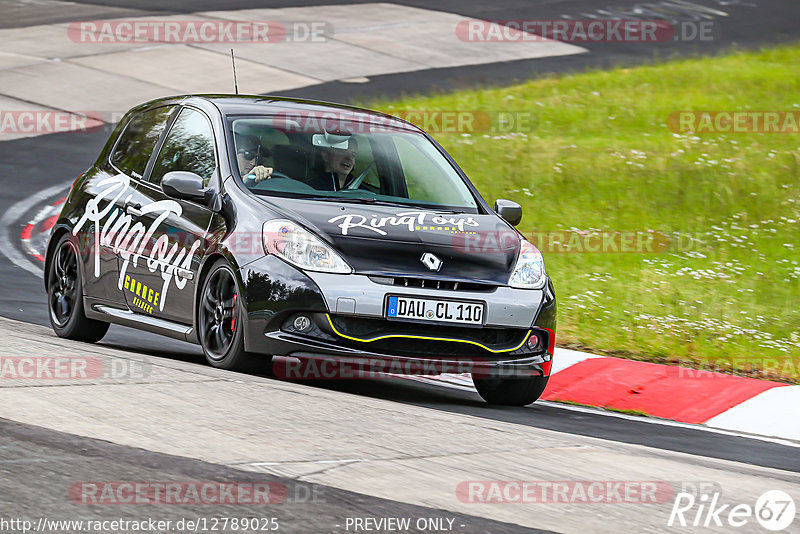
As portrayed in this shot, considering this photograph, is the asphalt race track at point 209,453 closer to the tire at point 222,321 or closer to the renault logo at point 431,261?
the tire at point 222,321

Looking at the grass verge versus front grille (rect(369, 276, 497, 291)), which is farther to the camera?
the grass verge

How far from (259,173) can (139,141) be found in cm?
138

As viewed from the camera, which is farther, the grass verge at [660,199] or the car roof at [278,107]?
the grass verge at [660,199]

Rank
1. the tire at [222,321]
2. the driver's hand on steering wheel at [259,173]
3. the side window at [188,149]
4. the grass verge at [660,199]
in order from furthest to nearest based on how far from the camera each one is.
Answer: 1. the grass verge at [660,199]
2. the side window at [188,149]
3. the driver's hand on steering wheel at [259,173]
4. the tire at [222,321]

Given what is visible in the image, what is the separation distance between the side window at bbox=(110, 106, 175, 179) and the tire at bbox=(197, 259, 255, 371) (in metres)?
1.38

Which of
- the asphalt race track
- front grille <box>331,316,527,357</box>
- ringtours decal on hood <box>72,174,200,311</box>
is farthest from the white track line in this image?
front grille <box>331,316,527,357</box>

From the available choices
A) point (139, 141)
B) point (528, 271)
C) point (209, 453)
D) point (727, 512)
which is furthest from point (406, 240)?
point (727, 512)

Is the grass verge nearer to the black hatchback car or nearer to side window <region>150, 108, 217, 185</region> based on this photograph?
the black hatchback car

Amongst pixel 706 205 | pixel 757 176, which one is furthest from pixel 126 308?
pixel 757 176

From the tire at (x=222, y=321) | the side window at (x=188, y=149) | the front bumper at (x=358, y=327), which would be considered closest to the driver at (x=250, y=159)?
the side window at (x=188, y=149)

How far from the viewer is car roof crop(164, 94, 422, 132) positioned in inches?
328

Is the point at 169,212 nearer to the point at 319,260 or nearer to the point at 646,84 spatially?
the point at 319,260

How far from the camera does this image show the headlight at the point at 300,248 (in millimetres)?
7094

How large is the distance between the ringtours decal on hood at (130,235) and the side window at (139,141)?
106mm
